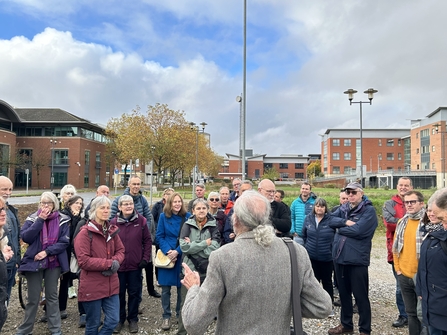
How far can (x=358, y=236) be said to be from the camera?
161 inches

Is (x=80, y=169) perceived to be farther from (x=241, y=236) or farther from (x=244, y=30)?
(x=241, y=236)

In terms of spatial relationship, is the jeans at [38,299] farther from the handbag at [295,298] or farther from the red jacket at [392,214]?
the red jacket at [392,214]

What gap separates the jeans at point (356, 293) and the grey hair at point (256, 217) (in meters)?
2.88

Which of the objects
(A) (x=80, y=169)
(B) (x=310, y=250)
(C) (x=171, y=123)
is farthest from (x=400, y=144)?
(B) (x=310, y=250)

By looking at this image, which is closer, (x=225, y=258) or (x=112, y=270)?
(x=225, y=258)

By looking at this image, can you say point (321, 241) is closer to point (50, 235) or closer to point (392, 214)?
point (392, 214)

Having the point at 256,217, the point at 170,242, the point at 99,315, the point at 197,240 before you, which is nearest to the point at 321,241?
the point at 197,240

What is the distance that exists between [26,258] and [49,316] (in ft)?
2.88

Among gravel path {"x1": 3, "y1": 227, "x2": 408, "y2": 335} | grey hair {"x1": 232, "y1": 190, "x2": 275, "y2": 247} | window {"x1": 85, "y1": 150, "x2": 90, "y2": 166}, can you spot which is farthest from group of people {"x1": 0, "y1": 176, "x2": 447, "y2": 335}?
window {"x1": 85, "y1": 150, "x2": 90, "y2": 166}

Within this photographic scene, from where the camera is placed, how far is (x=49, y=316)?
13.4 feet

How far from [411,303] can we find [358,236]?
0.97m

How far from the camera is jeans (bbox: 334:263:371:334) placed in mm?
4082

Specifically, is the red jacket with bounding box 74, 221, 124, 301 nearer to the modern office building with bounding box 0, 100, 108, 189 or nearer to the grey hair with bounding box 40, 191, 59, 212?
the grey hair with bounding box 40, 191, 59, 212

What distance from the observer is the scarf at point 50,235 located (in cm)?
402
